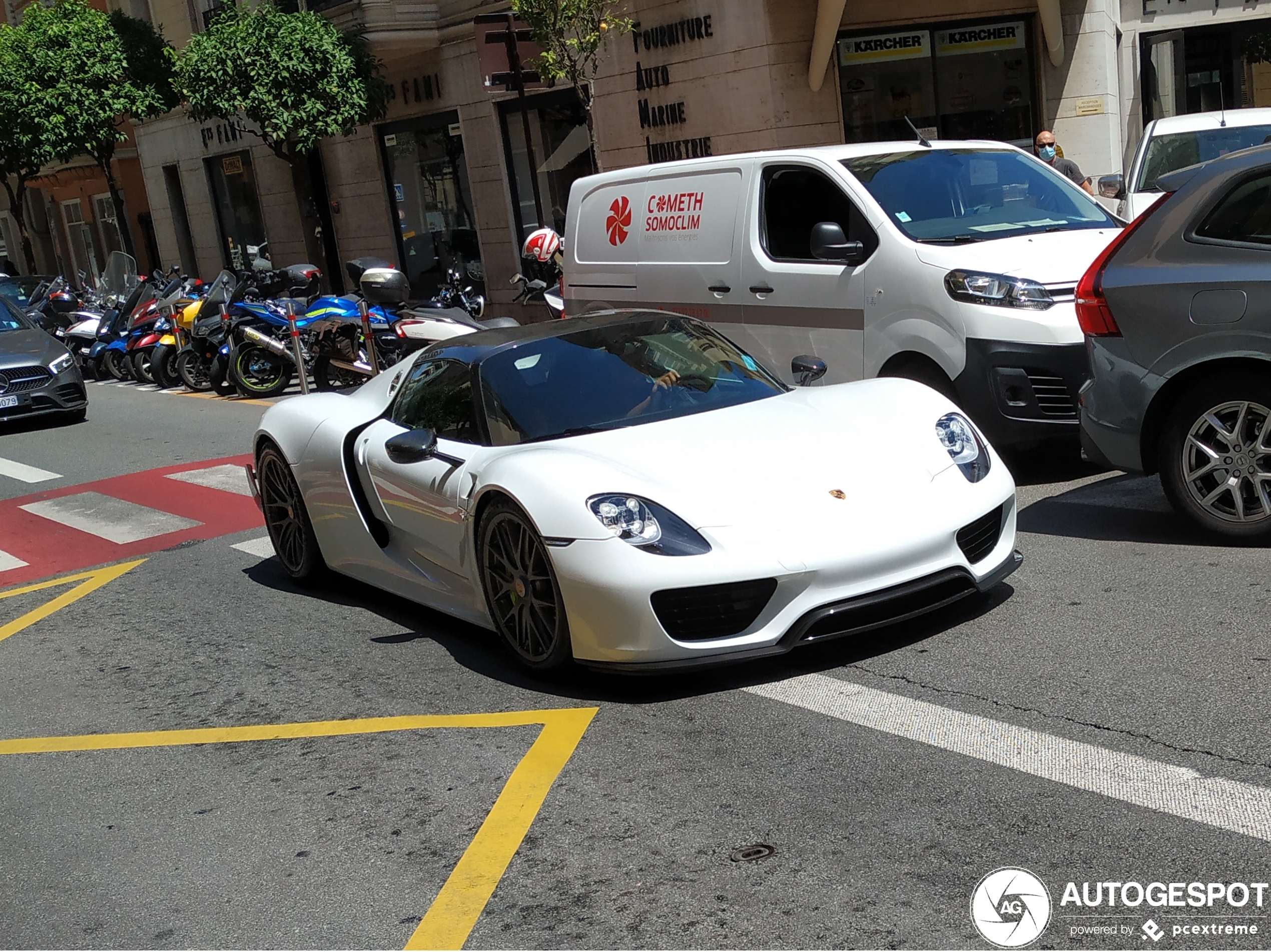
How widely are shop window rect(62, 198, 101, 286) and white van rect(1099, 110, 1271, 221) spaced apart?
39.2 metres

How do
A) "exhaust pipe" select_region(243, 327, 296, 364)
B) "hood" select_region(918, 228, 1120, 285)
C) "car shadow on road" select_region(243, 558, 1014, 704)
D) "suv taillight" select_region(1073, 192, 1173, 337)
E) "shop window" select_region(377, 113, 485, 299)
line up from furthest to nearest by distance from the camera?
"shop window" select_region(377, 113, 485, 299)
"exhaust pipe" select_region(243, 327, 296, 364)
"hood" select_region(918, 228, 1120, 285)
"suv taillight" select_region(1073, 192, 1173, 337)
"car shadow on road" select_region(243, 558, 1014, 704)

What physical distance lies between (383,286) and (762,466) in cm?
1034

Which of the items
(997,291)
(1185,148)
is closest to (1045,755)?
(997,291)

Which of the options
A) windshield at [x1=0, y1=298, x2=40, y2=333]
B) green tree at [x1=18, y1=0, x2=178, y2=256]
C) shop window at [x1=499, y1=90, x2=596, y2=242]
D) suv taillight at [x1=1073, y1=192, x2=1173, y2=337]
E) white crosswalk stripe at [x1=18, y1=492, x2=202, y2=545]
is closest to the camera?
suv taillight at [x1=1073, y1=192, x2=1173, y2=337]

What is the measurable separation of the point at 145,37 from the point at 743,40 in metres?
19.3

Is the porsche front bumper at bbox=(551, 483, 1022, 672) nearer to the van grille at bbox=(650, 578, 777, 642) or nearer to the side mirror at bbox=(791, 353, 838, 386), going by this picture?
the van grille at bbox=(650, 578, 777, 642)

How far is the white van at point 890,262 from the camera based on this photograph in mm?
7484

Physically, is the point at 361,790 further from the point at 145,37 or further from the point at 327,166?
the point at 145,37

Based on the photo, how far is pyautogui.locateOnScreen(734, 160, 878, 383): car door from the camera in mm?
8320

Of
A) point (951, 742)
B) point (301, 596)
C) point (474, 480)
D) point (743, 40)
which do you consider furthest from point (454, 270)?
point (951, 742)

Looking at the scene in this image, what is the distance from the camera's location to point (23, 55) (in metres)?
31.0

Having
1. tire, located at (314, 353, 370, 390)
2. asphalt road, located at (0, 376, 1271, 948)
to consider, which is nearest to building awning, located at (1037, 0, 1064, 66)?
tire, located at (314, 353, 370, 390)

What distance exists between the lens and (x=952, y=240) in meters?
8.07

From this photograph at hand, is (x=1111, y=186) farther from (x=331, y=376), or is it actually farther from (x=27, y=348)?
(x=27, y=348)
